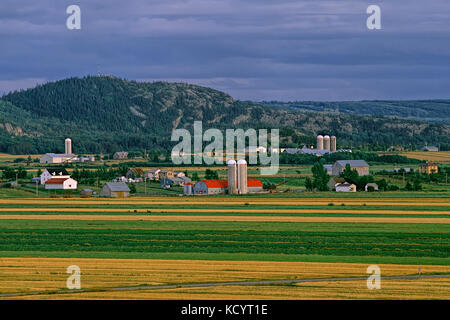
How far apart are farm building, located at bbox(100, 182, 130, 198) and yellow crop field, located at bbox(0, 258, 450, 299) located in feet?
151

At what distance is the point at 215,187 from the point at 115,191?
11.9m

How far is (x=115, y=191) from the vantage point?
8625cm

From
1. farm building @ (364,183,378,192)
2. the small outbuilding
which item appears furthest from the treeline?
the small outbuilding

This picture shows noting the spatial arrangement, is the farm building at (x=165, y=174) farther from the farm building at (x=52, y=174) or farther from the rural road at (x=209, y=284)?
the rural road at (x=209, y=284)

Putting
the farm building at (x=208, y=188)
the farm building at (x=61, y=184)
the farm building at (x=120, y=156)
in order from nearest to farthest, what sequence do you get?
the farm building at (x=208, y=188)
the farm building at (x=61, y=184)
the farm building at (x=120, y=156)

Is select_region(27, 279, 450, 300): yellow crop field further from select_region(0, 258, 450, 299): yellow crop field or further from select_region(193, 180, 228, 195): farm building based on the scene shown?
select_region(193, 180, 228, 195): farm building

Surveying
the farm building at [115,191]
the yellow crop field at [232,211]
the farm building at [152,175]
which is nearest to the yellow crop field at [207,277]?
the yellow crop field at [232,211]

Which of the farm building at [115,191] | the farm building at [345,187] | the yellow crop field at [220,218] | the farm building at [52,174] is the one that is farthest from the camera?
the farm building at [52,174]

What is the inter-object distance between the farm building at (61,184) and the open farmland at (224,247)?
21.6 m

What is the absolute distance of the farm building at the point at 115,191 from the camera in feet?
282

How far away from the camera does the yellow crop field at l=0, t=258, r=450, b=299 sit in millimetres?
31297

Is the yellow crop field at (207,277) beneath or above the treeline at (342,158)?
beneath
